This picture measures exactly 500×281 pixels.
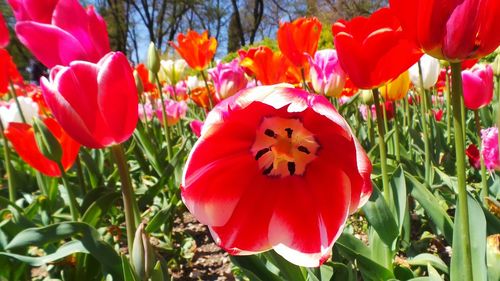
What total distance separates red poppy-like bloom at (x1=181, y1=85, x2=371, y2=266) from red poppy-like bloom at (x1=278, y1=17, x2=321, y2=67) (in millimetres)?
1003

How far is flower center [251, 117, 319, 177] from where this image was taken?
0.72 m

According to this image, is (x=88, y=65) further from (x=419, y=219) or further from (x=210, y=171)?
(x=419, y=219)

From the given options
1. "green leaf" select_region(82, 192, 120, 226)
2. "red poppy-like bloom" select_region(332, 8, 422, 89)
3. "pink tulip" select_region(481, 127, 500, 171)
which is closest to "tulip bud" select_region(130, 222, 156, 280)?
"red poppy-like bloom" select_region(332, 8, 422, 89)

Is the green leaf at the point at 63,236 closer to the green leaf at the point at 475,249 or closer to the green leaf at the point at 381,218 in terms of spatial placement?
the green leaf at the point at 381,218

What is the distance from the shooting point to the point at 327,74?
1.58 m

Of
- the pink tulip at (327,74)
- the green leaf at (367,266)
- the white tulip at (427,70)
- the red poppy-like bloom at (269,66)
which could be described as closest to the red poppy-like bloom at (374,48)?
the green leaf at (367,266)

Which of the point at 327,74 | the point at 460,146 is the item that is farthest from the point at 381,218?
the point at 327,74

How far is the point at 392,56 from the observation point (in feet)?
2.69

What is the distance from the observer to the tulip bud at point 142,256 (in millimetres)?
701

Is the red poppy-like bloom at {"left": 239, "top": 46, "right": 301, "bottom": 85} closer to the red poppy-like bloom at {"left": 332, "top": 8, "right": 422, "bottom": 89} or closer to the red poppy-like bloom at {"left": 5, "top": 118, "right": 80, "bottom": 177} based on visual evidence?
the red poppy-like bloom at {"left": 5, "top": 118, "right": 80, "bottom": 177}

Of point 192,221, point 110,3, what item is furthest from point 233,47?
point 192,221

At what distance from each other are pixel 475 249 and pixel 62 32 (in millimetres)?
803

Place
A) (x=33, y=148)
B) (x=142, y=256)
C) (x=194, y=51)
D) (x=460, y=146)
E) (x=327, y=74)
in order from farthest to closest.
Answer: (x=194, y=51) < (x=327, y=74) < (x=33, y=148) < (x=142, y=256) < (x=460, y=146)

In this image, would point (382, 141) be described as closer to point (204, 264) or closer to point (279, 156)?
point (279, 156)
